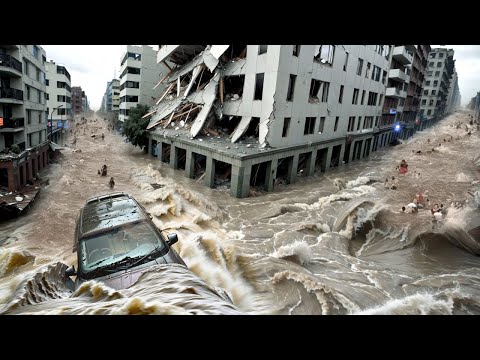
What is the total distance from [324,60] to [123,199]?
18.0 m

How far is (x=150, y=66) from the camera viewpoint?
121ft

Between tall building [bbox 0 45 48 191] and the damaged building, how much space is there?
890cm

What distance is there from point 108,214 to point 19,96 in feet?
61.8

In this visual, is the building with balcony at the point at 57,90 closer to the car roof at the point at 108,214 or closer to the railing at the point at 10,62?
the railing at the point at 10,62

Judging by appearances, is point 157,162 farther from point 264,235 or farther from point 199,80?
point 264,235

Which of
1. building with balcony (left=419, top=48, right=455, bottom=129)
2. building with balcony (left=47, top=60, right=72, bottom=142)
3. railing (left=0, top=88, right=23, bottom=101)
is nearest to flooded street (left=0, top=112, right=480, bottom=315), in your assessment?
railing (left=0, top=88, right=23, bottom=101)

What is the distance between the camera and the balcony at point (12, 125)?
61.0ft

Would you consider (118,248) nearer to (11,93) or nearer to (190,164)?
(190,164)

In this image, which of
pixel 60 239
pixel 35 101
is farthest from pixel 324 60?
pixel 35 101

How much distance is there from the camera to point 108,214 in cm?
728

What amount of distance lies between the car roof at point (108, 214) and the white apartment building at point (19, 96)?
15345 mm

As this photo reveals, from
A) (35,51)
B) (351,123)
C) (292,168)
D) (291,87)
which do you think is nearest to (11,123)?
(35,51)

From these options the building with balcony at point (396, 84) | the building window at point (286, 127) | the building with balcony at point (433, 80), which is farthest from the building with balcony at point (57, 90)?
the building with balcony at point (433, 80)

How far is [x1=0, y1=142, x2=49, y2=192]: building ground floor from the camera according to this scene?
14.0 m
